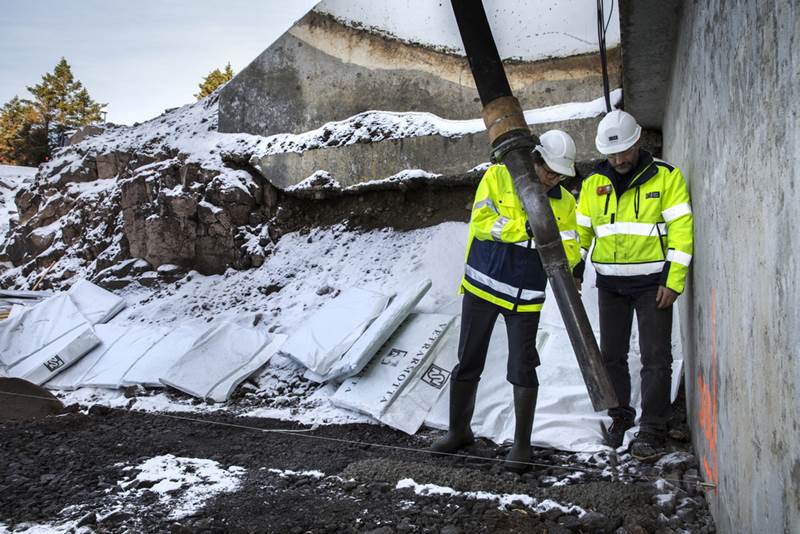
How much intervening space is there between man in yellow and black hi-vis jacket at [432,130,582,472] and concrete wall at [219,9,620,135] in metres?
3.09

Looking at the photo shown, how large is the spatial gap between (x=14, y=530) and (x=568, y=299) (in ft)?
8.54

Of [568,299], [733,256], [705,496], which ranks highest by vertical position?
[733,256]

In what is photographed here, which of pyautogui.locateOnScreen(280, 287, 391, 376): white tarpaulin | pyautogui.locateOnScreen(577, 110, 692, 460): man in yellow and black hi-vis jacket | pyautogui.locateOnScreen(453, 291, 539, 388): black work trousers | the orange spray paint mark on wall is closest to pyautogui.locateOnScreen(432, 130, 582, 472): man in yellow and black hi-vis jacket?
pyautogui.locateOnScreen(453, 291, 539, 388): black work trousers

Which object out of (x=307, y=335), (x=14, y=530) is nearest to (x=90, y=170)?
(x=307, y=335)

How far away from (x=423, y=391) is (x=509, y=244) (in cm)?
151

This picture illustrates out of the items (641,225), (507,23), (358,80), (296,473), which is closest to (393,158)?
(358,80)

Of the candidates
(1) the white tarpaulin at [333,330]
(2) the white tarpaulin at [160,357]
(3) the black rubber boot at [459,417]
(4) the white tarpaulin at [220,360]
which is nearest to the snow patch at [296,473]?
(3) the black rubber boot at [459,417]

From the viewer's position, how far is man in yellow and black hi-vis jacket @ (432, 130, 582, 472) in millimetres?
3289

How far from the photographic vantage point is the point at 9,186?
17.8 m

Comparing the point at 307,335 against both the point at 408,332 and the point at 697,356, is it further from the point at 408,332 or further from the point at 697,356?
the point at 697,356

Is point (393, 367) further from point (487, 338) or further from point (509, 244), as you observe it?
point (509, 244)

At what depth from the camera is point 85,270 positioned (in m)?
8.91

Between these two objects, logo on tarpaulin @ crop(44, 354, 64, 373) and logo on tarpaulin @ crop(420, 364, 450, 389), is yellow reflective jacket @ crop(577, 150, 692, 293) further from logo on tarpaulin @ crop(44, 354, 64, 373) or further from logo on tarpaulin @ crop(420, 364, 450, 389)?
logo on tarpaulin @ crop(44, 354, 64, 373)

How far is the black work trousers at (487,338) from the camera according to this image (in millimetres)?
3355
